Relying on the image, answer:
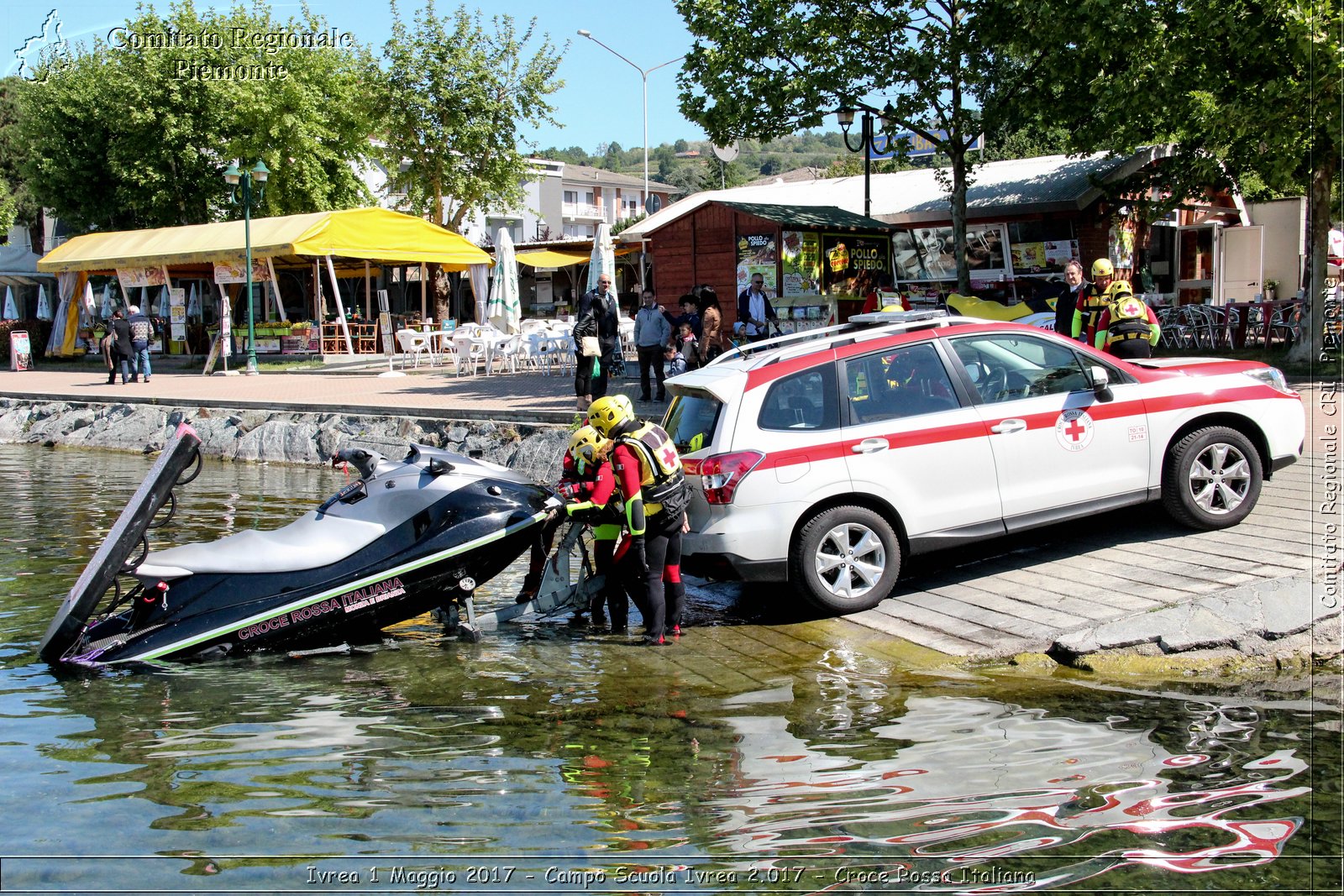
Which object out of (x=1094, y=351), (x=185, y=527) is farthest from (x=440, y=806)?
(x=185, y=527)

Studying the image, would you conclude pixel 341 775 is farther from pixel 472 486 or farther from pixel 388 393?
pixel 388 393

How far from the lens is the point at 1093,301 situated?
10.3m

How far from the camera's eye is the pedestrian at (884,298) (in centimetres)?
1650

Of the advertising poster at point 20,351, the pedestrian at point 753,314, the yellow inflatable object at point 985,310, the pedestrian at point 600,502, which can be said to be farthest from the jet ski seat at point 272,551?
the advertising poster at point 20,351

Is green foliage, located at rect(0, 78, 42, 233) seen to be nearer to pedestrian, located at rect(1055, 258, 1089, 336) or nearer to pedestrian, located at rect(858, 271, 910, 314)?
pedestrian, located at rect(858, 271, 910, 314)

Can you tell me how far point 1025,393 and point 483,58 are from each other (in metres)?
28.7

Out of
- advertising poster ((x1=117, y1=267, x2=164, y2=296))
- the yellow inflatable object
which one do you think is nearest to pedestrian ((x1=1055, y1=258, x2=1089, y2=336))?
the yellow inflatable object

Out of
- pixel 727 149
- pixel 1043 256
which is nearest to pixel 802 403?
pixel 1043 256

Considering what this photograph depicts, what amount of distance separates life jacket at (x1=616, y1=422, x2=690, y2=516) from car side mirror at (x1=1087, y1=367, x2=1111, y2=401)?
2.88 meters

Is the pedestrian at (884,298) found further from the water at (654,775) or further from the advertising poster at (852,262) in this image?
the water at (654,775)

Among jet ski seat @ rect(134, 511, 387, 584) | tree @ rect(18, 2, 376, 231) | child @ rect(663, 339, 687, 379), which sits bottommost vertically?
jet ski seat @ rect(134, 511, 387, 584)

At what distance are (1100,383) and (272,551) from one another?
533 cm

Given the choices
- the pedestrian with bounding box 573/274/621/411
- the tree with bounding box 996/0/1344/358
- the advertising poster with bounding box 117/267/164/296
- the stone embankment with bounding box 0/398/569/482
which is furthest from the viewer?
the advertising poster with bounding box 117/267/164/296

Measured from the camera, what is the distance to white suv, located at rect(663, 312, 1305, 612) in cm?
702
